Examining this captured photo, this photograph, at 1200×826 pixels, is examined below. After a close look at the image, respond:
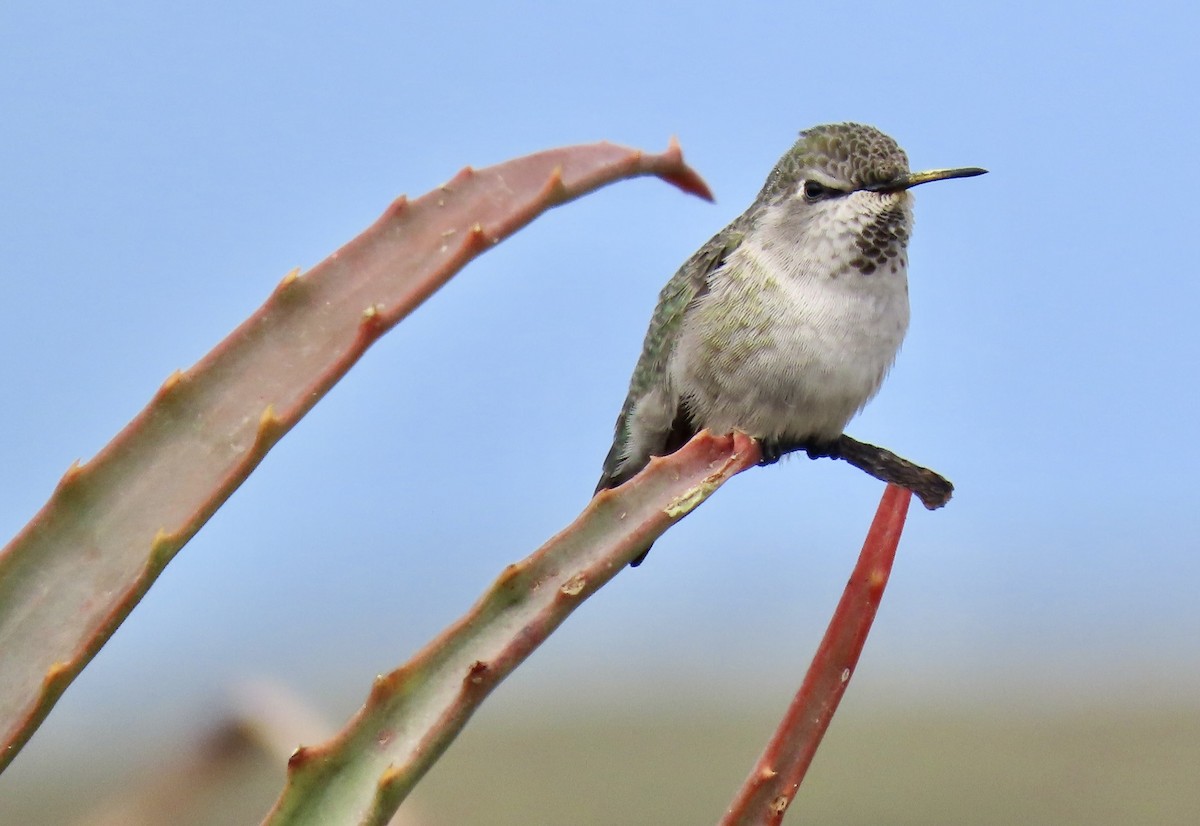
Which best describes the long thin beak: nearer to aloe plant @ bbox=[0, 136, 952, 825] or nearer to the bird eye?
the bird eye

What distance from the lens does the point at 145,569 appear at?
1576mm

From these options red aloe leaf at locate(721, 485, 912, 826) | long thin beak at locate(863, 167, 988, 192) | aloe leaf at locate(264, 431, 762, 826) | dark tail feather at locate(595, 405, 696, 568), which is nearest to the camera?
aloe leaf at locate(264, 431, 762, 826)

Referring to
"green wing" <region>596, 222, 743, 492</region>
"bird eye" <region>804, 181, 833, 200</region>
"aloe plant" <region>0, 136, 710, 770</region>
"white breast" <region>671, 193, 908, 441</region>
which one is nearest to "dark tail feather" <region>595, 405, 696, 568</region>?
"green wing" <region>596, 222, 743, 492</region>

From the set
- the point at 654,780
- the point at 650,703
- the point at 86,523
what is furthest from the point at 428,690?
the point at 650,703

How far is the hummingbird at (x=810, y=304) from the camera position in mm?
3104

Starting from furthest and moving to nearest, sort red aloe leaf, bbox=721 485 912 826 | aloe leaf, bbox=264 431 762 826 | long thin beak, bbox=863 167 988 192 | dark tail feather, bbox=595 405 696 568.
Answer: dark tail feather, bbox=595 405 696 568 < long thin beak, bbox=863 167 988 192 < red aloe leaf, bbox=721 485 912 826 < aloe leaf, bbox=264 431 762 826

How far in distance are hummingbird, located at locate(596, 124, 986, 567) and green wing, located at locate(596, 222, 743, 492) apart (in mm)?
75

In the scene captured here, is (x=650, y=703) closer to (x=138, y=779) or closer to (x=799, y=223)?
(x=799, y=223)

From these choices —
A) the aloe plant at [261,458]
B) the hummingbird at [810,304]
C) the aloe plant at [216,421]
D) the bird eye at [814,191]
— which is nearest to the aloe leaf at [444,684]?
the aloe plant at [261,458]

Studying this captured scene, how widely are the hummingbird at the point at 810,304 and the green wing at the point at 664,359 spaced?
7 cm

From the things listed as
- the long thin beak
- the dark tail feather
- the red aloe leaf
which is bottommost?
the red aloe leaf

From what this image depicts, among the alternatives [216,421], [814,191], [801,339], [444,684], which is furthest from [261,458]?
[814,191]

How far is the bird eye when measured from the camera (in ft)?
10.7

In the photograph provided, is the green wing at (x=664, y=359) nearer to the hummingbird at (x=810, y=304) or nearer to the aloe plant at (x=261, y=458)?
the hummingbird at (x=810, y=304)
